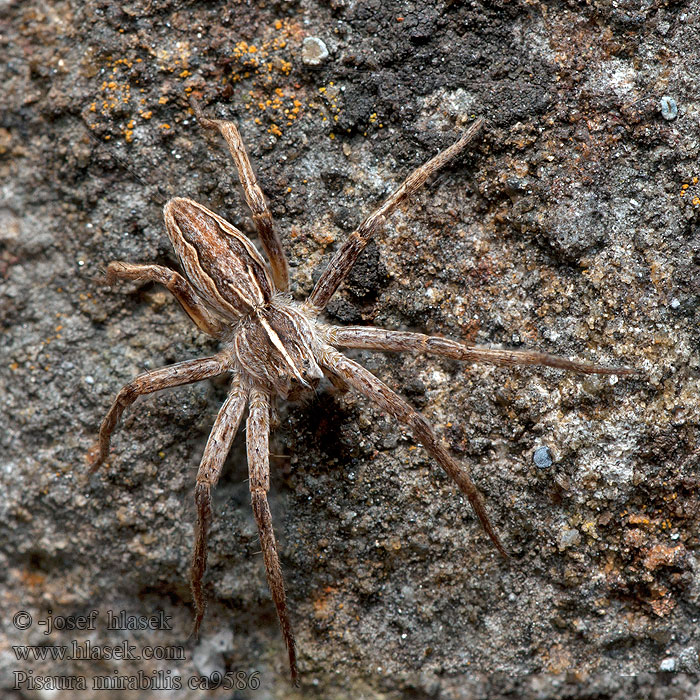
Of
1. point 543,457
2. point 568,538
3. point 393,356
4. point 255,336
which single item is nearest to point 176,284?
point 255,336

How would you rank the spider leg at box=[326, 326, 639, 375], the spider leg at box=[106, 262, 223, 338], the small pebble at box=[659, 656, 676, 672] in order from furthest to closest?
the spider leg at box=[106, 262, 223, 338] < the small pebble at box=[659, 656, 676, 672] < the spider leg at box=[326, 326, 639, 375]

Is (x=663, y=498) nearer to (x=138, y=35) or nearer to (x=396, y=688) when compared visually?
(x=396, y=688)

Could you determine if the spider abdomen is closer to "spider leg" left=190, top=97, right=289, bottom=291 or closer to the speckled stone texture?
"spider leg" left=190, top=97, right=289, bottom=291

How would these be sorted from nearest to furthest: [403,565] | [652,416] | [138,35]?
A: [652,416], [403,565], [138,35]

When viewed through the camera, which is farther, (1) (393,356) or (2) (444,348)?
(1) (393,356)

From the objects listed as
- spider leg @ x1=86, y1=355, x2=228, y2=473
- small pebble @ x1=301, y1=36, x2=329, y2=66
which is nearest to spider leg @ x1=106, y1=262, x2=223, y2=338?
spider leg @ x1=86, y1=355, x2=228, y2=473

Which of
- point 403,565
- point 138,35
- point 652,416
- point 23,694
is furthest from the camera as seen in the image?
point 23,694

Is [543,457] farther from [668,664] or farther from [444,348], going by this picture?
[668,664]

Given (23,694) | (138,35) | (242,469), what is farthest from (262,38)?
(23,694)
